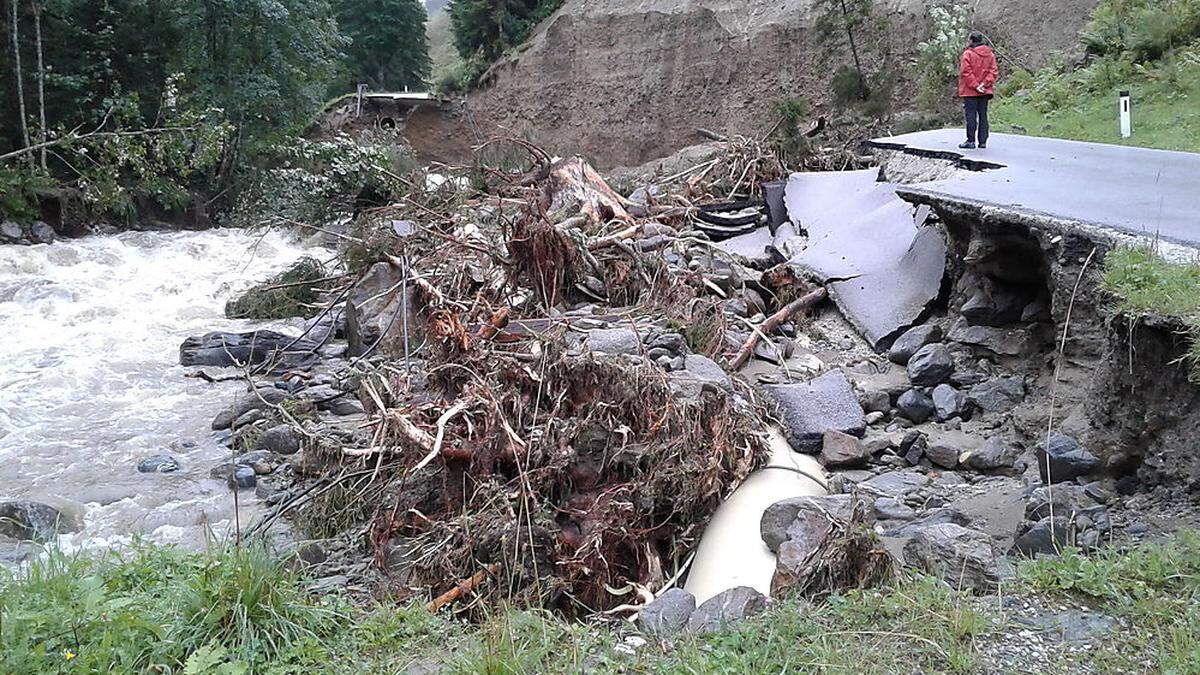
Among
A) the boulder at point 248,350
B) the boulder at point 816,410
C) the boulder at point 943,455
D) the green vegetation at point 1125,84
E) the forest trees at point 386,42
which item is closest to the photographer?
the boulder at point 943,455

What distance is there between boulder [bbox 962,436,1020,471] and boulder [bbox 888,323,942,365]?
172 centimetres

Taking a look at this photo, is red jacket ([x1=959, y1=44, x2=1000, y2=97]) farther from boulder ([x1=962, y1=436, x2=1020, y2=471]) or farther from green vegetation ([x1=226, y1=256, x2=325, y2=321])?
green vegetation ([x1=226, y1=256, x2=325, y2=321])

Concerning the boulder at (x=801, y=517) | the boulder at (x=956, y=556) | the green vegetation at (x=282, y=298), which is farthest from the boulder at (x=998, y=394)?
the green vegetation at (x=282, y=298)

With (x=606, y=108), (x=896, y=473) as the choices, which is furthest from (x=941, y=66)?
(x=896, y=473)

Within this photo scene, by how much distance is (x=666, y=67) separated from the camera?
1140 inches

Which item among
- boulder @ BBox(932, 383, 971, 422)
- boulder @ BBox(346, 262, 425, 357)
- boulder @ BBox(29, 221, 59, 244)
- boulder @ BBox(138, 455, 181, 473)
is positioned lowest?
boulder @ BBox(138, 455, 181, 473)

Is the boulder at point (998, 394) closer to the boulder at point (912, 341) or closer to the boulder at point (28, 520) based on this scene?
the boulder at point (912, 341)

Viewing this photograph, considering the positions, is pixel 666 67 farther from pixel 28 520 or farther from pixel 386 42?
pixel 28 520

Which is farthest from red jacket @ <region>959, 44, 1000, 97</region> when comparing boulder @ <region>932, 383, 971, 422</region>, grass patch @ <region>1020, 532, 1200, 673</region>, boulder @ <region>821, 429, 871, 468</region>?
grass patch @ <region>1020, 532, 1200, 673</region>

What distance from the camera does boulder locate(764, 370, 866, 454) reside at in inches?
258

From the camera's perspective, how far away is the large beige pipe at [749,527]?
15.9 feet

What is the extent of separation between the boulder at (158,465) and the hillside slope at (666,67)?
1744 centimetres

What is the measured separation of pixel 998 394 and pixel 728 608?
3976mm

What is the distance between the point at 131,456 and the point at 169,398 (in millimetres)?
1611
